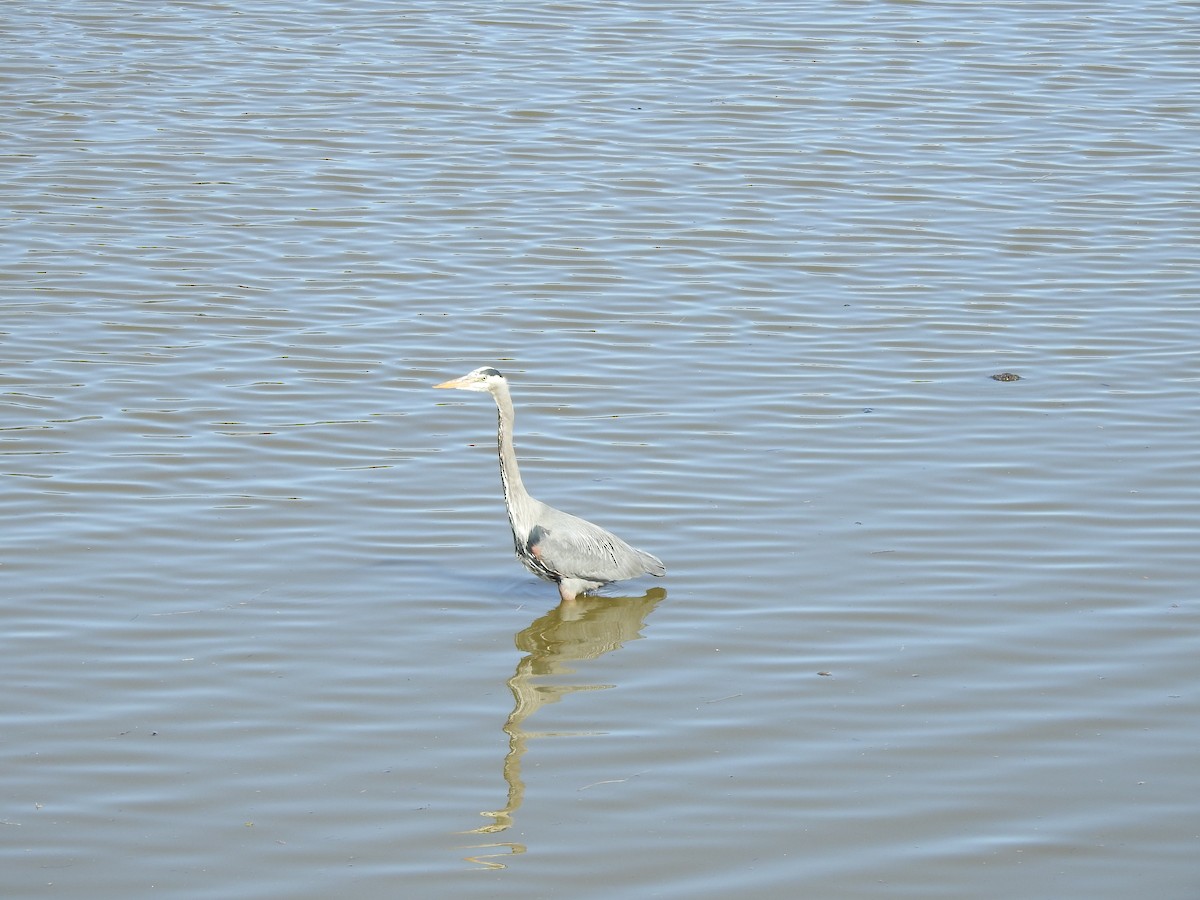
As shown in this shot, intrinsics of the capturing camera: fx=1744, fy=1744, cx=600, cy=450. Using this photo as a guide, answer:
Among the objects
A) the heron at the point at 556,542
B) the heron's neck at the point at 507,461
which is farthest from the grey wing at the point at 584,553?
the heron's neck at the point at 507,461

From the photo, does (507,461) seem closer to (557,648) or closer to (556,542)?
(556,542)

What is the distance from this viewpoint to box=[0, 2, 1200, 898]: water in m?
5.68

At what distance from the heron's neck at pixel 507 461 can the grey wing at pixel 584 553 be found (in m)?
0.16

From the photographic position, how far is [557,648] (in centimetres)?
710

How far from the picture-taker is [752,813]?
18.7 feet

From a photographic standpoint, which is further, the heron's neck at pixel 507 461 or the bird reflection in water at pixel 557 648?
the heron's neck at pixel 507 461

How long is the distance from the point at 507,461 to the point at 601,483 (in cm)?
121

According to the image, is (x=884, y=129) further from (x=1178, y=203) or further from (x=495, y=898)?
(x=495, y=898)

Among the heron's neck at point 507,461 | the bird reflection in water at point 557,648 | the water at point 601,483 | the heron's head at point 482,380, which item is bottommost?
the bird reflection in water at point 557,648

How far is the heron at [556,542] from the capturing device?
730 centimetres

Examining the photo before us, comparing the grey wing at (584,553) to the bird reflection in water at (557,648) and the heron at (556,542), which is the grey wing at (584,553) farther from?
the bird reflection in water at (557,648)

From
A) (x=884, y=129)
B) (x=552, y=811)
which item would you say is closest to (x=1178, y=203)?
(x=884, y=129)

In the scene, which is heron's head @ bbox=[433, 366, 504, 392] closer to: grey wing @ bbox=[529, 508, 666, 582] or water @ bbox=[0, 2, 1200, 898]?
grey wing @ bbox=[529, 508, 666, 582]

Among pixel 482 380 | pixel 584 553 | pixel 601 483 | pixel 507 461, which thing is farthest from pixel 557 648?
pixel 601 483
